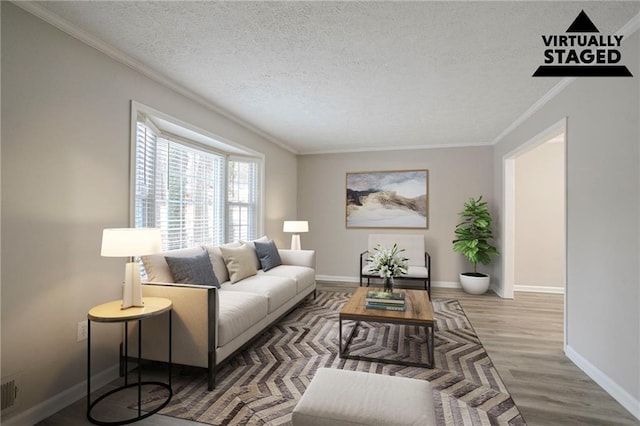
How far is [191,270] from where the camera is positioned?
8.82 feet

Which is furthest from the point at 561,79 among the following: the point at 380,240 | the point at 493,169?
the point at 380,240

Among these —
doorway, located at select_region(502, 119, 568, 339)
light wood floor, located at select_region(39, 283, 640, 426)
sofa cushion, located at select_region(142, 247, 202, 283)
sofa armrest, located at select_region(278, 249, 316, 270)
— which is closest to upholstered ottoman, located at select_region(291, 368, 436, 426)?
light wood floor, located at select_region(39, 283, 640, 426)

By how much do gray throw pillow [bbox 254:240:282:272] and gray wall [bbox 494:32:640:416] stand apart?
10.5ft

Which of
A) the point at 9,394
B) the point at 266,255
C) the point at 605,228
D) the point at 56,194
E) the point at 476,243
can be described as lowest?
the point at 9,394

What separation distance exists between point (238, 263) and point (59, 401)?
181 centimetres

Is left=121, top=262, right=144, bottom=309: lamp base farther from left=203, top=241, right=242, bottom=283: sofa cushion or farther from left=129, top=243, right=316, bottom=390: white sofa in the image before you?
left=203, top=241, right=242, bottom=283: sofa cushion

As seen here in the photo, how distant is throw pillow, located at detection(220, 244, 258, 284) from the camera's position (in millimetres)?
3442

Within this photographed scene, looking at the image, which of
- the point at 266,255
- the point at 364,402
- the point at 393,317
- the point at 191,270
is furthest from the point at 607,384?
the point at 266,255

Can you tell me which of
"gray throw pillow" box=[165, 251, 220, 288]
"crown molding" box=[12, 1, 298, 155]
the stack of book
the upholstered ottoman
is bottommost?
the upholstered ottoman

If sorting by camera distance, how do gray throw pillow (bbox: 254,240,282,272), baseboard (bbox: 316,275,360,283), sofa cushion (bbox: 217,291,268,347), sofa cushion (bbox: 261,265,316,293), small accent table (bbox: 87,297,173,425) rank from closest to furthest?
small accent table (bbox: 87,297,173,425)
sofa cushion (bbox: 217,291,268,347)
sofa cushion (bbox: 261,265,316,293)
gray throw pillow (bbox: 254,240,282,272)
baseboard (bbox: 316,275,360,283)

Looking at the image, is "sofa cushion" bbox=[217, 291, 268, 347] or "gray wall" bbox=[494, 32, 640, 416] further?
"sofa cushion" bbox=[217, 291, 268, 347]

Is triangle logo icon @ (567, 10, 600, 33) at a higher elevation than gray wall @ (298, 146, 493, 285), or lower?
higher

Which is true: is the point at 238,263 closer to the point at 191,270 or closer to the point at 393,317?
the point at 191,270

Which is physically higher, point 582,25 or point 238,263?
point 582,25
